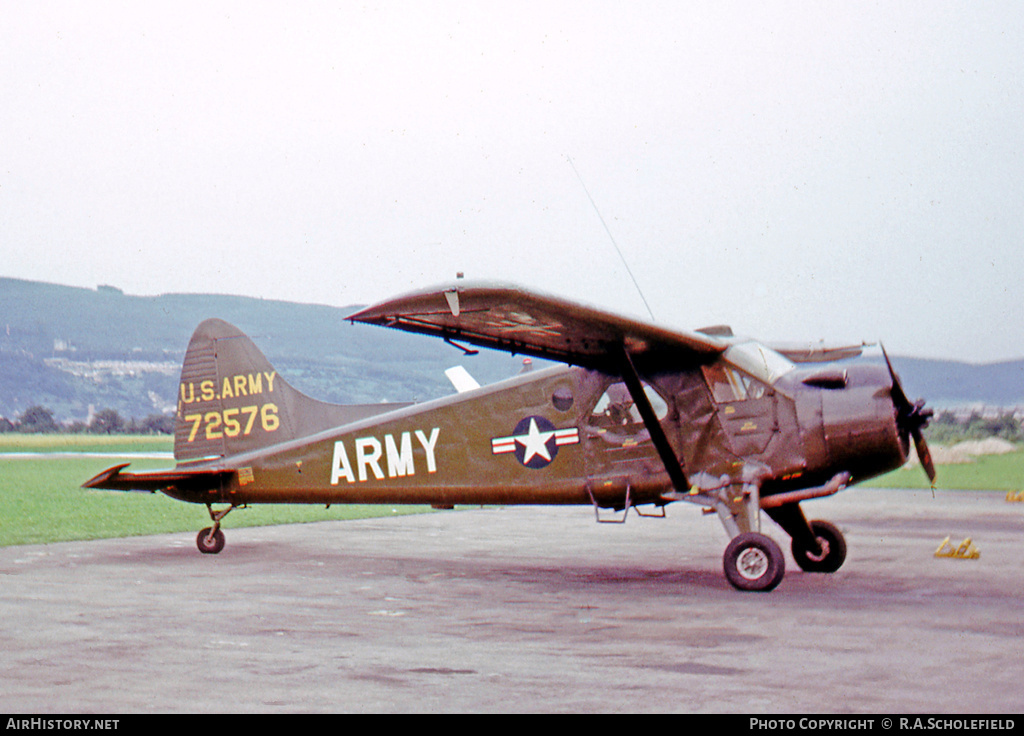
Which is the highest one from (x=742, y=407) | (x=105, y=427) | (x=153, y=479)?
(x=105, y=427)

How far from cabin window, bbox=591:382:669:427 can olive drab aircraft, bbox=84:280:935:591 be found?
0.7 inches

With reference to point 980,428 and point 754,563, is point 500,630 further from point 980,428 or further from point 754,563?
point 980,428

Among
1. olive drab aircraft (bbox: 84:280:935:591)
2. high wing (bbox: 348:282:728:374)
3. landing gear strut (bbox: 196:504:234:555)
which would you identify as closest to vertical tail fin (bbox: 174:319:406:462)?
olive drab aircraft (bbox: 84:280:935:591)

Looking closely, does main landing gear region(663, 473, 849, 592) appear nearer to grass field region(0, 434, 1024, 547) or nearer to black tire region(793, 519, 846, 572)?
black tire region(793, 519, 846, 572)

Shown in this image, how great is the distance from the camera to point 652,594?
9.64 meters

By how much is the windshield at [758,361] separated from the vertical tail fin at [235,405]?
16.3ft

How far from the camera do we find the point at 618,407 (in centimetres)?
1080

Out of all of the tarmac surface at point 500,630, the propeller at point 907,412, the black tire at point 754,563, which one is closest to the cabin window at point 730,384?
the propeller at point 907,412

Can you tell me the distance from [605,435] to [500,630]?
140 inches

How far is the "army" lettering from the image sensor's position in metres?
11.7

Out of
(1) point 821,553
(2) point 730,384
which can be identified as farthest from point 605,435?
(1) point 821,553

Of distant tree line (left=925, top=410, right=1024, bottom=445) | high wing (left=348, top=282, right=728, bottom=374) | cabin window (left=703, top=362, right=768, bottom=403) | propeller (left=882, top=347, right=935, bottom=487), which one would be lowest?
distant tree line (left=925, top=410, right=1024, bottom=445)

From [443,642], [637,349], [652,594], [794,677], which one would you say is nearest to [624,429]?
Result: [637,349]

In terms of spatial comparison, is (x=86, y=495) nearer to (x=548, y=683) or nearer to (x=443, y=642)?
(x=443, y=642)
